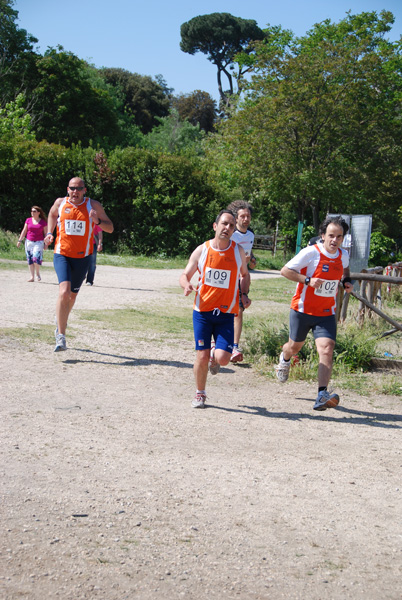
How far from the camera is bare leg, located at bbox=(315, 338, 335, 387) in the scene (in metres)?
5.96

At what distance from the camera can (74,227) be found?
777 cm

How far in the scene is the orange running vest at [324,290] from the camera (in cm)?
604

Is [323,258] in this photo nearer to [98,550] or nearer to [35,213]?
[98,550]

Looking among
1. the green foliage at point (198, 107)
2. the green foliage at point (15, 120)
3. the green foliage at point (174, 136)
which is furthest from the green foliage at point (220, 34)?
the green foliage at point (15, 120)

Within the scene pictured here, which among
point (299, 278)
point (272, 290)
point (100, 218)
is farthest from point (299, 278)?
point (272, 290)

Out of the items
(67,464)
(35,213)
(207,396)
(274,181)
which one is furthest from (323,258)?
(274,181)

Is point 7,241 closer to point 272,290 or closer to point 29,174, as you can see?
point 29,174

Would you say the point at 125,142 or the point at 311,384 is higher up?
the point at 125,142

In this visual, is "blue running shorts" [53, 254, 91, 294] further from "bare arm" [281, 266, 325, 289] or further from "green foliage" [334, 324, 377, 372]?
"green foliage" [334, 324, 377, 372]

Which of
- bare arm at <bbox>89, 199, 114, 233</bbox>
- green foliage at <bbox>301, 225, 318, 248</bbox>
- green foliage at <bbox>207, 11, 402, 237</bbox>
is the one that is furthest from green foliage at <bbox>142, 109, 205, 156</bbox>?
bare arm at <bbox>89, 199, 114, 233</bbox>

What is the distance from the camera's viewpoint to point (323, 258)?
6.05 m

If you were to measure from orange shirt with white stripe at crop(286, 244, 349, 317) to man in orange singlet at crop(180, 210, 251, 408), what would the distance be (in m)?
0.63

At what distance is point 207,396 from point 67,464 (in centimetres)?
242

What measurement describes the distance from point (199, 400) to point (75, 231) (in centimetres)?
295
